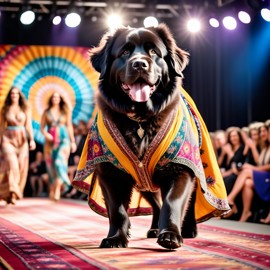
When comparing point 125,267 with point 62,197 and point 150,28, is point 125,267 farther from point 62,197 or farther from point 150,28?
point 62,197

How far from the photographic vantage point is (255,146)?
6.21 m

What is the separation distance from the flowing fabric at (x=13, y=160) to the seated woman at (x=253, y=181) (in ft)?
9.26

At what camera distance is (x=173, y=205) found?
2.87m

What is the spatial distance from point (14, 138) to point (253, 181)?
323 centimetres

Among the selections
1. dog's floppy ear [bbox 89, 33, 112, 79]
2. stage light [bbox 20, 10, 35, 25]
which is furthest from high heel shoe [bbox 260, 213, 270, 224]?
stage light [bbox 20, 10, 35, 25]

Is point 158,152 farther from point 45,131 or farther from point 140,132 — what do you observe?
point 45,131

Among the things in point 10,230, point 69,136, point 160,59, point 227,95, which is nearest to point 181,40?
point 227,95

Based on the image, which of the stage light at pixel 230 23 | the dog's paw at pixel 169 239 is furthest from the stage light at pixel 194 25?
the dog's paw at pixel 169 239

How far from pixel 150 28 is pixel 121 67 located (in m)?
0.29

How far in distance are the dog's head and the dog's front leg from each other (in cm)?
33

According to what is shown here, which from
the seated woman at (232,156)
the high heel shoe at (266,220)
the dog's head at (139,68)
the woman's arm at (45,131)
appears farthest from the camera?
the woman's arm at (45,131)

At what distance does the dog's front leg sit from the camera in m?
2.75

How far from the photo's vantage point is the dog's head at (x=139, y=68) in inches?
113

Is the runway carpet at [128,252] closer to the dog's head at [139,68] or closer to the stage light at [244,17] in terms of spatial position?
the dog's head at [139,68]
